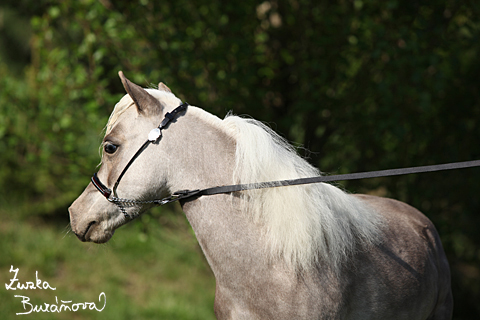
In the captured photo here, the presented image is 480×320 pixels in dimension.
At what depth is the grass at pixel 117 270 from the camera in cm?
514

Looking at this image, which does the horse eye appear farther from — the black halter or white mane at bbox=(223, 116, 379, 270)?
white mane at bbox=(223, 116, 379, 270)

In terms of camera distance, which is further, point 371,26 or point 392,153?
point 392,153

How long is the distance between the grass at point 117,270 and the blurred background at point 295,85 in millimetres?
39

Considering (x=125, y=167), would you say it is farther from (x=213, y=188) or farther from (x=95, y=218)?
(x=213, y=188)

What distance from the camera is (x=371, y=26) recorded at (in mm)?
3803

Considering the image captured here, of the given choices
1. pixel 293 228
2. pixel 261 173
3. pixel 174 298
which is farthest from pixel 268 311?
pixel 174 298

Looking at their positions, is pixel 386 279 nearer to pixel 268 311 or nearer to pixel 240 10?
pixel 268 311

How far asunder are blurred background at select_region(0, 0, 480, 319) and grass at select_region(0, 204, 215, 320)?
0.13 ft

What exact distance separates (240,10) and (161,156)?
258 centimetres

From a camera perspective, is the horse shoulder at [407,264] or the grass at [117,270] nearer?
the horse shoulder at [407,264]

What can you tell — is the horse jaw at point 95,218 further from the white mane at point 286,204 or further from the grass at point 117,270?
the grass at point 117,270

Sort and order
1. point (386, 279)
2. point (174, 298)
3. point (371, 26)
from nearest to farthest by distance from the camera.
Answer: point (386, 279) → point (371, 26) → point (174, 298)

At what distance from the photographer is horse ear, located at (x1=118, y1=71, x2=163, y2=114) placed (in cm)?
200

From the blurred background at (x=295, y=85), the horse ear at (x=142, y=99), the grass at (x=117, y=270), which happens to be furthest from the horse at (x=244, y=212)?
the grass at (x=117, y=270)
